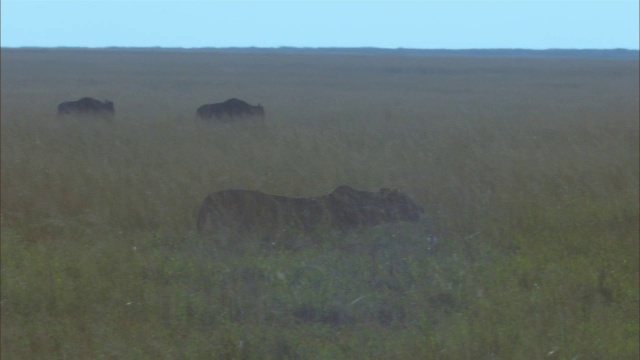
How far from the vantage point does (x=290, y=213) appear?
Result: 6879 mm

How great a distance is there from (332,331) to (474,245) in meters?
2.04

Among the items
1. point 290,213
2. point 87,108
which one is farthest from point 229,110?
point 290,213

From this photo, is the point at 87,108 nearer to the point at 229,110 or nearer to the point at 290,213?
the point at 229,110

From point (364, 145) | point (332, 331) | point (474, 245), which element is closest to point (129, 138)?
point (364, 145)

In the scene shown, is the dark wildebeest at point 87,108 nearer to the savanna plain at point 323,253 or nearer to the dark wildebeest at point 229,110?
the dark wildebeest at point 229,110

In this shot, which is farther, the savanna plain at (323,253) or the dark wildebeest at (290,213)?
the dark wildebeest at (290,213)

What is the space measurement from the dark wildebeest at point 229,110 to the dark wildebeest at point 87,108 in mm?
1933

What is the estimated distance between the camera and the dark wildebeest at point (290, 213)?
676 centimetres

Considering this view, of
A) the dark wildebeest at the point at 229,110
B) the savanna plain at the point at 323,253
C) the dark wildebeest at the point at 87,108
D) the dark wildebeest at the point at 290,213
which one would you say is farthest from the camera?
the dark wildebeest at the point at 87,108

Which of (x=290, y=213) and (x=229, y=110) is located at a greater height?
(x=290, y=213)

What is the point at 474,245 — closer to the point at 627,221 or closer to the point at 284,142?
the point at 627,221

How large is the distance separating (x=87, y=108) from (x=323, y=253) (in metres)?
10.7

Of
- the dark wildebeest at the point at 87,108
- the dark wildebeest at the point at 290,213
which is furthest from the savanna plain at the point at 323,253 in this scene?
the dark wildebeest at the point at 87,108

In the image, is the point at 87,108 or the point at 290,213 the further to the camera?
the point at 87,108
